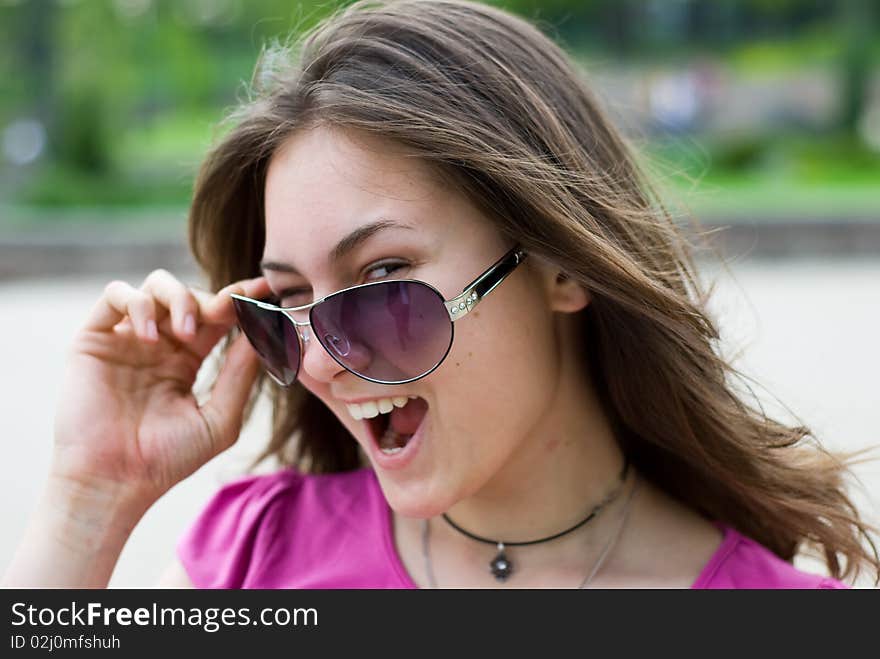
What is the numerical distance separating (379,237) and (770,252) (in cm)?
1178

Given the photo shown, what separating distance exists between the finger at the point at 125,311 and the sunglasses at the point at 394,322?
49cm

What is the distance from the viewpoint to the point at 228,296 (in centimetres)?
235


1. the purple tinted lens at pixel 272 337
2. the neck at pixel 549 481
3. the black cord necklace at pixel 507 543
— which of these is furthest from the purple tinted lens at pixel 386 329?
the black cord necklace at pixel 507 543

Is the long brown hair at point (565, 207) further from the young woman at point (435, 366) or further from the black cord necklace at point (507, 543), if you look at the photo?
the black cord necklace at point (507, 543)

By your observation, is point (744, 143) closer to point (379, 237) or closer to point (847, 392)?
point (847, 392)

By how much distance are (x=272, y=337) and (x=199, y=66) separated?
2862 cm

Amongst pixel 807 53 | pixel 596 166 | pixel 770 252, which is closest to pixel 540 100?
pixel 596 166

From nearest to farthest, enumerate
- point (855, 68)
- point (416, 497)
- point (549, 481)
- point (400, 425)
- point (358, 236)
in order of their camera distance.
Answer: point (358, 236) < point (416, 497) < point (400, 425) < point (549, 481) < point (855, 68)

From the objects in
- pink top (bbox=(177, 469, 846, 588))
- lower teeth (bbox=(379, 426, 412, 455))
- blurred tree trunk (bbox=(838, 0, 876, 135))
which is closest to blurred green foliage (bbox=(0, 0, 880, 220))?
blurred tree trunk (bbox=(838, 0, 876, 135))

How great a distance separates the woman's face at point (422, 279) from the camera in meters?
1.90

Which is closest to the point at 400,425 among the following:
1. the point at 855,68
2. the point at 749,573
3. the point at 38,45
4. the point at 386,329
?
the point at 386,329

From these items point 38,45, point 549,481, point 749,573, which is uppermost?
point 38,45

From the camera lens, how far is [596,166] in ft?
6.90

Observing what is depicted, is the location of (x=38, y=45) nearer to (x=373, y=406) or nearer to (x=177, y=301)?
(x=177, y=301)
